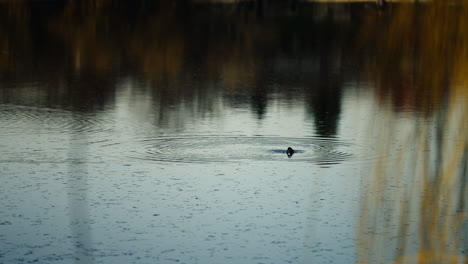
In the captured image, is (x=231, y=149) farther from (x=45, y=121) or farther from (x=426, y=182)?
(x=426, y=182)

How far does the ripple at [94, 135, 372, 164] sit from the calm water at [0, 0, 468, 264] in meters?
0.03

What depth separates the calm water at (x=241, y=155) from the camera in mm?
9258

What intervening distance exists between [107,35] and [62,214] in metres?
27.0

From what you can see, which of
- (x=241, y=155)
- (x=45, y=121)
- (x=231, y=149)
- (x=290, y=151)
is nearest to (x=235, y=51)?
(x=45, y=121)

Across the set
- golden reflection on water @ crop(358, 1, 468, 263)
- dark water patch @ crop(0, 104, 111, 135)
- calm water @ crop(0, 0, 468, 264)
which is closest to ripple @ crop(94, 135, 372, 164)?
calm water @ crop(0, 0, 468, 264)

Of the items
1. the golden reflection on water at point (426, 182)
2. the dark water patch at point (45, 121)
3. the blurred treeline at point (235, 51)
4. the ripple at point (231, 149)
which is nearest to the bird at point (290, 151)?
the ripple at point (231, 149)

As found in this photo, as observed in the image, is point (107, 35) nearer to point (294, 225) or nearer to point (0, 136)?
point (0, 136)

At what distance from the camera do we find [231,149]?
14453 mm

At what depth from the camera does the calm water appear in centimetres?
926

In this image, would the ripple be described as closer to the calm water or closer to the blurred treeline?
the calm water

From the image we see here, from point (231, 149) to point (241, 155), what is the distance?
0.47m

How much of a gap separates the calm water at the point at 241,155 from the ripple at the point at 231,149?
3cm

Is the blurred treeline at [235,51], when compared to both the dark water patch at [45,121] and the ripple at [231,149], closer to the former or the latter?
the dark water patch at [45,121]

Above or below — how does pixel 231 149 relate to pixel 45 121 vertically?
below
